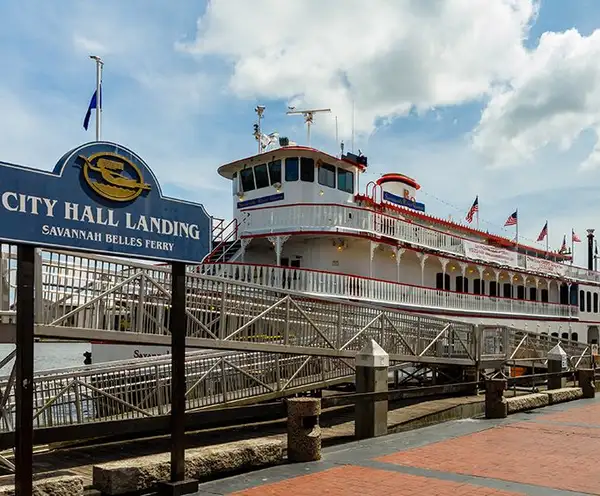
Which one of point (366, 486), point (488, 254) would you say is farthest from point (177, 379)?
point (488, 254)

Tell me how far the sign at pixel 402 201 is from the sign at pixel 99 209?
1824cm

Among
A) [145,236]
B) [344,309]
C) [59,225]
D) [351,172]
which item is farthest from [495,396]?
[351,172]

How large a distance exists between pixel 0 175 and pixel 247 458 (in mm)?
4405

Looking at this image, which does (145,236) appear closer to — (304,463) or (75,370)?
(304,463)

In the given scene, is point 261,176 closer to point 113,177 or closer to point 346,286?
point 346,286

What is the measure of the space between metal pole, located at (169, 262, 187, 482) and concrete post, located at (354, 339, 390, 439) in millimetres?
4080

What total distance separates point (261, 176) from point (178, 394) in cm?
1626

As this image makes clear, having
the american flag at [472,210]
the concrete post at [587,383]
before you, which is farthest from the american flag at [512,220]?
the concrete post at [587,383]

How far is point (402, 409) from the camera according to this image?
14445mm

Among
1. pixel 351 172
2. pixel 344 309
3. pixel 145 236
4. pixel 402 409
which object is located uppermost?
pixel 351 172

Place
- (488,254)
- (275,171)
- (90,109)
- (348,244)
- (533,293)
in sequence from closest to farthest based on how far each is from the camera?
(90,109)
(348,244)
(275,171)
(488,254)
(533,293)

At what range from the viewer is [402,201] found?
25.7 meters

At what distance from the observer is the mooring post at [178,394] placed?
22.6 ft

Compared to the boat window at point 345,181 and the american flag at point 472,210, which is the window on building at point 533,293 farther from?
the boat window at point 345,181
